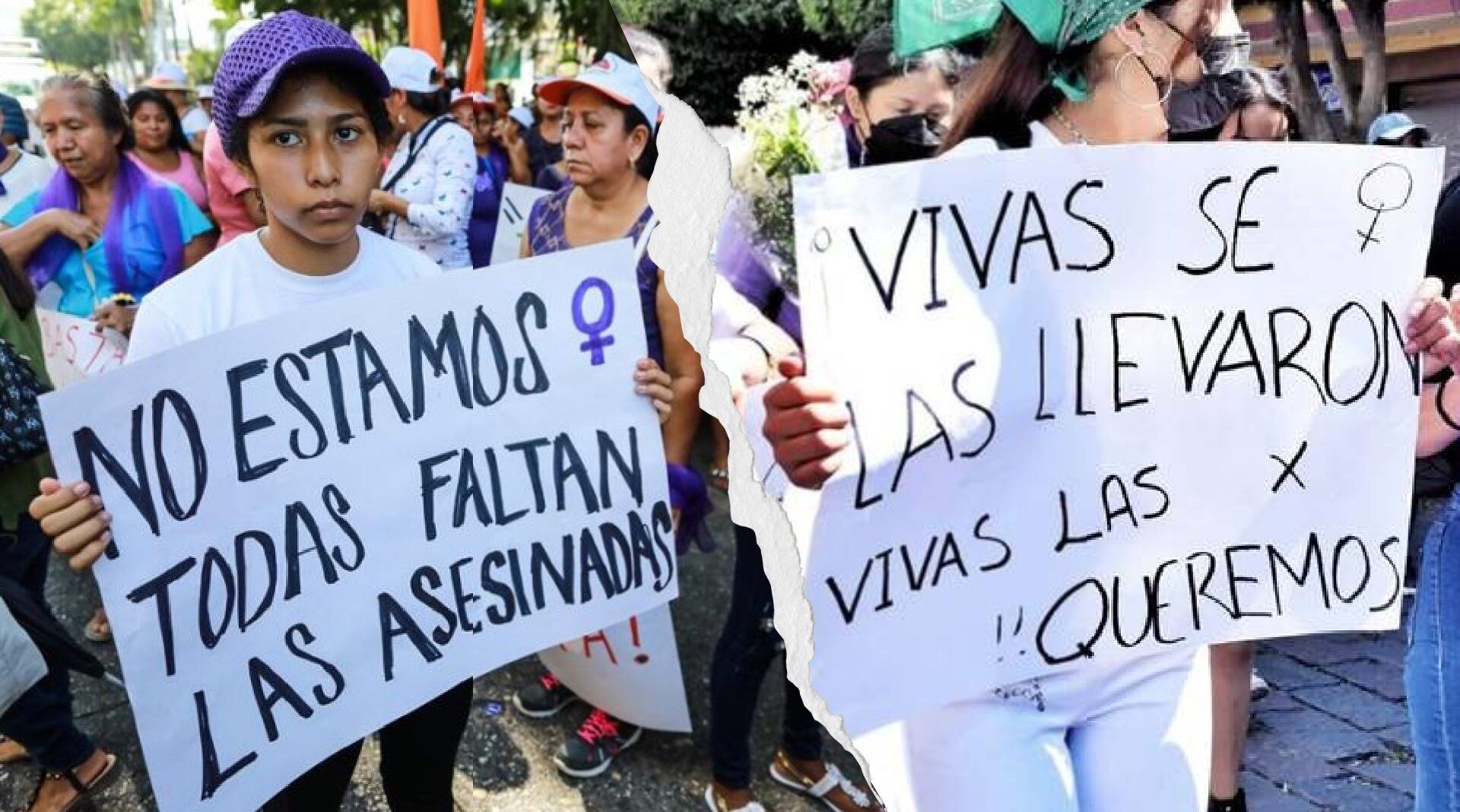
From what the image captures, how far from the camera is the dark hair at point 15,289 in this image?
226cm

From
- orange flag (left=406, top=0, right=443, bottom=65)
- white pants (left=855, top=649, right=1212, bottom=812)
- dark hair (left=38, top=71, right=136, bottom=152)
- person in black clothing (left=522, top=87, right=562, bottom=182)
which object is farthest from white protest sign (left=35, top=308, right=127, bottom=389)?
person in black clothing (left=522, top=87, right=562, bottom=182)

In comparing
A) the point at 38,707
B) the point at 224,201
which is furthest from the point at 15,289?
the point at 38,707

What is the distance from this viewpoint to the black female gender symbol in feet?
4.42

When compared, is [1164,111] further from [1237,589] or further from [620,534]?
[620,534]

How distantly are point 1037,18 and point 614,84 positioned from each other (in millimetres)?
1486

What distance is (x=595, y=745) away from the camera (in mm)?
2582

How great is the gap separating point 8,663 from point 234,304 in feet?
2.33

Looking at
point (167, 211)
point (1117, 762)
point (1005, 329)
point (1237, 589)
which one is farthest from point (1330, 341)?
point (167, 211)

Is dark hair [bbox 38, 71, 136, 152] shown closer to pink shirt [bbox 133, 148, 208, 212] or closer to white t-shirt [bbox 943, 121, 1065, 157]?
pink shirt [bbox 133, 148, 208, 212]

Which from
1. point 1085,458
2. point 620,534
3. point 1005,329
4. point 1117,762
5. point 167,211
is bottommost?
point 1117,762

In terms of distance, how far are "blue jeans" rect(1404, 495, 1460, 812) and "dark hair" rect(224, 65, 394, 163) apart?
5.02 feet

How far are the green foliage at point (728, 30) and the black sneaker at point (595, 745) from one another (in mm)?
1691

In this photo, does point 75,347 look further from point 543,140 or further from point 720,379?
point 543,140

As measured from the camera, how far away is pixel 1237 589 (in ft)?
4.71
